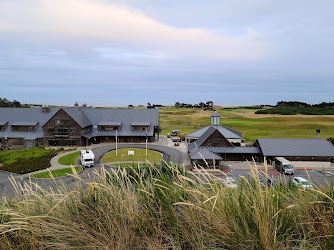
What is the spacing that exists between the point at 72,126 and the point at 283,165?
45.5 meters

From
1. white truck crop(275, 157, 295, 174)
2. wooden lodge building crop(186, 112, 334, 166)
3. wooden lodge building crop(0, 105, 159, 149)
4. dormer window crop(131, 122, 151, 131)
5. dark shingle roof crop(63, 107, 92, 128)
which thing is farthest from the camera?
dormer window crop(131, 122, 151, 131)

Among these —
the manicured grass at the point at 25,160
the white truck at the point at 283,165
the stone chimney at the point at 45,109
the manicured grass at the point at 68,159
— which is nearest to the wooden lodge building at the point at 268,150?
the white truck at the point at 283,165

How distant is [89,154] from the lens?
35406 mm

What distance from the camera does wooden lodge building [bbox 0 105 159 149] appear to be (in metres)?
51.3

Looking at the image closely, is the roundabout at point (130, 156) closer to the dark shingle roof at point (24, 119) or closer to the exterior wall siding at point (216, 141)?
the exterior wall siding at point (216, 141)

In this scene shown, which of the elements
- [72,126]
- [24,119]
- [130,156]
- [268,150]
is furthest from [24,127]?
[268,150]

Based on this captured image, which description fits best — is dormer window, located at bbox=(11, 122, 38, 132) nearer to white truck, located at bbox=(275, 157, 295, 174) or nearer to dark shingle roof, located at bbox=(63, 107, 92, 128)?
dark shingle roof, located at bbox=(63, 107, 92, 128)

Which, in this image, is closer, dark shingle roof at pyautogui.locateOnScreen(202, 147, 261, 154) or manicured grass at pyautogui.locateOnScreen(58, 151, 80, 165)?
manicured grass at pyautogui.locateOnScreen(58, 151, 80, 165)

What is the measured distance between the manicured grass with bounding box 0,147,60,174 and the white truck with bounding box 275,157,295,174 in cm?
3686

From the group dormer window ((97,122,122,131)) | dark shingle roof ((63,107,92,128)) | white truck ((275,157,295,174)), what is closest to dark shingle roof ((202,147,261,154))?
white truck ((275,157,295,174))

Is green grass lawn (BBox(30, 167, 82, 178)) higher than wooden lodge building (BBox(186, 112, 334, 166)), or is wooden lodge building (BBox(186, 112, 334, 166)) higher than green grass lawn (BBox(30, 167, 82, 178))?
wooden lodge building (BBox(186, 112, 334, 166))

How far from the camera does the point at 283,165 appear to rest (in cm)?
3153

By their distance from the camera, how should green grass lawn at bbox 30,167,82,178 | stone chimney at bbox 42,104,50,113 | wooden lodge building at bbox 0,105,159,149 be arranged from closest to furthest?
green grass lawn at bbox 30,167,82,178
wooden lodge building at bbox 0,105,159,149
stone chimney at bbox 42,104,50,113

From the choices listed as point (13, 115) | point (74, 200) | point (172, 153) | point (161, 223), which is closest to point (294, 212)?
point (161, 223)
